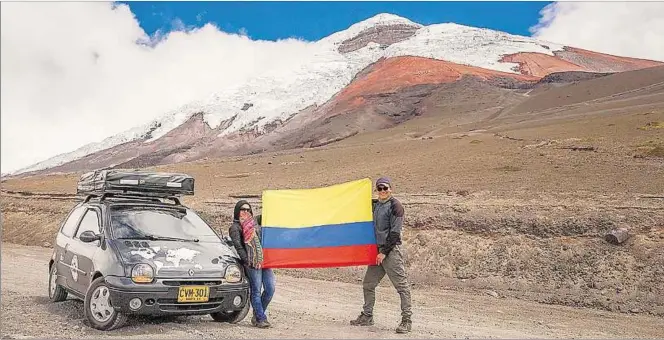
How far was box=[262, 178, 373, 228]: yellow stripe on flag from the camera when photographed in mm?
9195

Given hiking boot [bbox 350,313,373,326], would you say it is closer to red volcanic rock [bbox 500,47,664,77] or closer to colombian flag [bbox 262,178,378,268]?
colombian flag [bbox 262,178,378,268]

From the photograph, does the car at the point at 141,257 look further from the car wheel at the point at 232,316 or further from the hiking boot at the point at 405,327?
the hiking boot at the point at 405,327

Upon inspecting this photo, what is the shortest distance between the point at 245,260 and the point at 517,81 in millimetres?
101143

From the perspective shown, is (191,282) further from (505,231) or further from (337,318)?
(505,231)

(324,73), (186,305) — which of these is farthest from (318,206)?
(324,73)

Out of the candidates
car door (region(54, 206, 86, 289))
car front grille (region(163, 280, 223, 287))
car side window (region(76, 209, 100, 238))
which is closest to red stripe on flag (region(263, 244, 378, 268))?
car front grille (region(163, 280, 223, 287))

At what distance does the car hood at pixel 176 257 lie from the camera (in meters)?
7.82

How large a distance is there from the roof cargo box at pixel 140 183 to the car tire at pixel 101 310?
1751mm

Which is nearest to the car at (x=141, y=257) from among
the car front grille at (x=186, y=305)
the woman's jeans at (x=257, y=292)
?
the car front grille at (x=186, y=305)

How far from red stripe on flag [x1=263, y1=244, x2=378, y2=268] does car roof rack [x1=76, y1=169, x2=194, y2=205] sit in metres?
1.81

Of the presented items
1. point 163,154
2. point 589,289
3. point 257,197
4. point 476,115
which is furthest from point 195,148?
point 589,289

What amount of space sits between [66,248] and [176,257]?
2.55 m

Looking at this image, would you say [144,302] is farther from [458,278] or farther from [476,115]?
[476,115]

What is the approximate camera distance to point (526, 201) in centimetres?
2177
